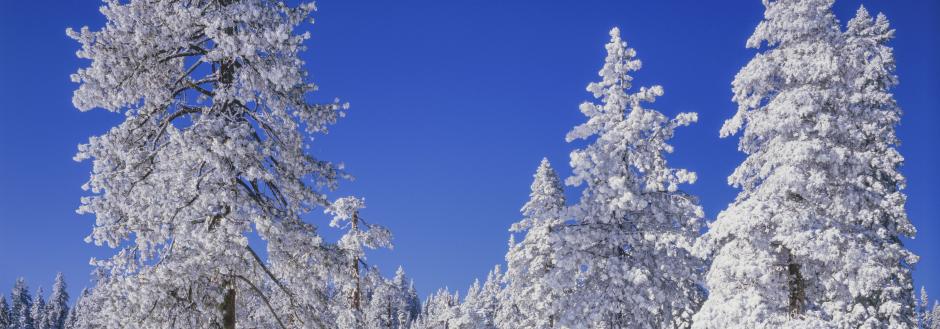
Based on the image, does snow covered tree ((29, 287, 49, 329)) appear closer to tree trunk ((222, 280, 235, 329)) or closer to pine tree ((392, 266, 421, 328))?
pine tree ((392, 266, 421, 328))

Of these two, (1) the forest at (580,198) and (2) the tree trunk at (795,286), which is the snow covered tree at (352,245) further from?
(2) the tree trunk at (795,286)

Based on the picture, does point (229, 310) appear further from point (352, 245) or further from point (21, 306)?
point (21, 306)

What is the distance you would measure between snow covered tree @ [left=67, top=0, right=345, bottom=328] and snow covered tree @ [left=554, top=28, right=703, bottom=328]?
9.40 meters

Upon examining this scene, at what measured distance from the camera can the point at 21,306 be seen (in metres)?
93.2

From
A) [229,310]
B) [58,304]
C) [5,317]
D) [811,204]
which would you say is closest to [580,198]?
[811,204]

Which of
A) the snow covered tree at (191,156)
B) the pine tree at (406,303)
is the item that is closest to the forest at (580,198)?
the snow covered tree at (191,156)

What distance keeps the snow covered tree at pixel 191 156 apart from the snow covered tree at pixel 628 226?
940 cm

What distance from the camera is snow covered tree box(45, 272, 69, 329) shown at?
9562 cm

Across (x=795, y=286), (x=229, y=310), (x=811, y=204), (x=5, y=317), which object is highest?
(x=5, y=317)

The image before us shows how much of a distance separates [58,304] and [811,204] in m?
112

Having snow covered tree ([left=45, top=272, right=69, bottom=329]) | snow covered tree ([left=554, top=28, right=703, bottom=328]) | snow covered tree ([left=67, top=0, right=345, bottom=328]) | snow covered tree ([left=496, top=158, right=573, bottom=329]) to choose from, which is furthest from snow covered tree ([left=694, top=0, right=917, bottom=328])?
snow covered tree ([left=45, top=272, right=69, bottom=329])

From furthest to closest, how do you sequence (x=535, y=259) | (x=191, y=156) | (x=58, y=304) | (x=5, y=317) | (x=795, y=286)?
(x=58, y=304) → (x=5, y=317) → (x=535, y=259) → (x=795, y=286) → (x=191, y=156)

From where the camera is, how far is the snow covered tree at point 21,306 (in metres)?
91.0

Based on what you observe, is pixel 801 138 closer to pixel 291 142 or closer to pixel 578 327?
pixel 578 327
